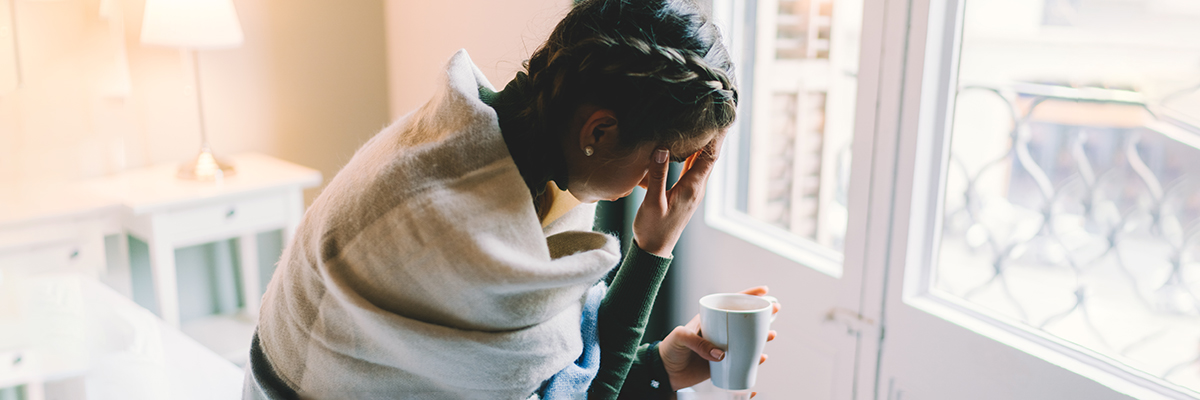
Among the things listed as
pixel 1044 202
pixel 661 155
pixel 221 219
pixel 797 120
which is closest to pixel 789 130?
pixel 797 120

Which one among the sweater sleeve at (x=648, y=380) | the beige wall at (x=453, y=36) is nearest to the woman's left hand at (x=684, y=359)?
the sweater sleeve at (x=648, y=380)

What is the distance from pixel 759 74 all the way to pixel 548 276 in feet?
3.67

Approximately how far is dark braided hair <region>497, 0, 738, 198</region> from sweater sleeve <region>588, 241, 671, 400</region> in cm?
16

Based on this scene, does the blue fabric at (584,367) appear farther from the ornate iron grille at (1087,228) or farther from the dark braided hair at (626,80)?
the ornate iron grille at (1087,228)

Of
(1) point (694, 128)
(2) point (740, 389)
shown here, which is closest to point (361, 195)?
(1) point (694, 128)

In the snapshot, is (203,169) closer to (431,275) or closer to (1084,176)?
(431,275)

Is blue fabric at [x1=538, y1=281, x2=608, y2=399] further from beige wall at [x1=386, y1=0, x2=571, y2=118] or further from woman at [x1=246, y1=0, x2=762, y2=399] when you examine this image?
beige wall at [x1=386, y1=0, x2=571, y2=118]

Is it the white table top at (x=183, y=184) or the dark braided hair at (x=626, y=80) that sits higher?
the dark braided hair at (x=626, y=80)

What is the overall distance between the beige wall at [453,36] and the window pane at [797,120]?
0.45 m

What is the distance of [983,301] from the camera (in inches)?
52.3

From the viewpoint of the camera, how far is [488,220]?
2.28 ft

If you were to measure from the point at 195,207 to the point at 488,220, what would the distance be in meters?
1.52

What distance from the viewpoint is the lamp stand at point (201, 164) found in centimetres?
205

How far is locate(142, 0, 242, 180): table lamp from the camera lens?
6.26 feet
